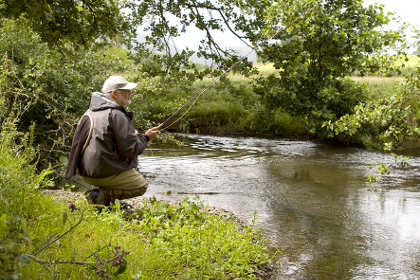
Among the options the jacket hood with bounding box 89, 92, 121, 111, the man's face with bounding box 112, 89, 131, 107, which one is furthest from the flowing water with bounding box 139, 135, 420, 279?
the jacket hood with bounding box 89, 92, 121, 111

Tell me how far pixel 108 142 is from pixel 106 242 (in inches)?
76.7

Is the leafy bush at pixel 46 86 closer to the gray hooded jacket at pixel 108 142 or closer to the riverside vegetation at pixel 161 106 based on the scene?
the riverside vegetation at pixel 161 106

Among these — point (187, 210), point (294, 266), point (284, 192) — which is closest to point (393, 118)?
point (294, 266)

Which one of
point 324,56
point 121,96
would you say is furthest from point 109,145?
point 324,56

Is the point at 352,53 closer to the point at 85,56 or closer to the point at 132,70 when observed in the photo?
the point at 132,70

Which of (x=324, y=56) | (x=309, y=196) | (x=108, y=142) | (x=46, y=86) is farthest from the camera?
(x=324, y=56)

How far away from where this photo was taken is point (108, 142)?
211 inches

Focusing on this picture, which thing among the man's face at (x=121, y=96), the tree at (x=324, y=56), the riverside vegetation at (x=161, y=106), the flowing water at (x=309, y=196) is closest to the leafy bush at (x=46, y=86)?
the riverside vegetation at (x=161, y=106)

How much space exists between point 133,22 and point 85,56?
2041 millimetres

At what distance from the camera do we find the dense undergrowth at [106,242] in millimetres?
Answer: 3580

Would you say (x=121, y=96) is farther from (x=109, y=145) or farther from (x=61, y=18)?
(x=61, y=18)

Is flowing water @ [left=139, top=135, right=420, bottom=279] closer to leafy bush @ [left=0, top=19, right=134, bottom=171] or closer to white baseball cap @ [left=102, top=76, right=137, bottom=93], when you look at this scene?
white baseball cap @ [left=102, top=76, right=137, bottom=93]

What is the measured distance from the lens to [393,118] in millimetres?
6633

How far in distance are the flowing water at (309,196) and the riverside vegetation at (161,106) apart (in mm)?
874
